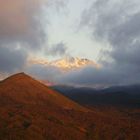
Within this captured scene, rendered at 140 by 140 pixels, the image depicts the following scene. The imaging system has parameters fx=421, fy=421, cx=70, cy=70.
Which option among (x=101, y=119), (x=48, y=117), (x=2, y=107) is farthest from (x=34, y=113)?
(x=101, y=119)

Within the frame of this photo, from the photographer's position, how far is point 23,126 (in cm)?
16350

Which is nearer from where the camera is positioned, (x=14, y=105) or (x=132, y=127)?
(x=132, y=127)

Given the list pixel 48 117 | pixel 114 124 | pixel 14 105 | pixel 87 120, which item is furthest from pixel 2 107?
pixel 114 124

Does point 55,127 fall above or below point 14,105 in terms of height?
below

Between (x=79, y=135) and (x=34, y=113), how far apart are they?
25329mm

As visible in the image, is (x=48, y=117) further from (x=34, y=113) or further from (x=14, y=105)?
→ (x=14, y=105)

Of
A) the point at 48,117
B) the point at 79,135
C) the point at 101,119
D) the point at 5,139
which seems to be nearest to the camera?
the point at 5,139

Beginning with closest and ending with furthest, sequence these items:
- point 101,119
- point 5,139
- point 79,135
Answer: point 5,139
point 79,135
point 101,119

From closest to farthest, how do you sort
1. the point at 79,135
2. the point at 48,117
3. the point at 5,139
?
the point at 5,139 → the point at 79,135 → the point at 48,117

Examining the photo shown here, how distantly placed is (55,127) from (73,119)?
18587 mm

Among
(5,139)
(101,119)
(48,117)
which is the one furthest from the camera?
(101,119)

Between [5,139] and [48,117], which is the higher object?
[48,117]

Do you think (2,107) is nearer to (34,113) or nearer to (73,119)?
(34,113)

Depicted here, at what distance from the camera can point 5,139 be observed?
148000mm
